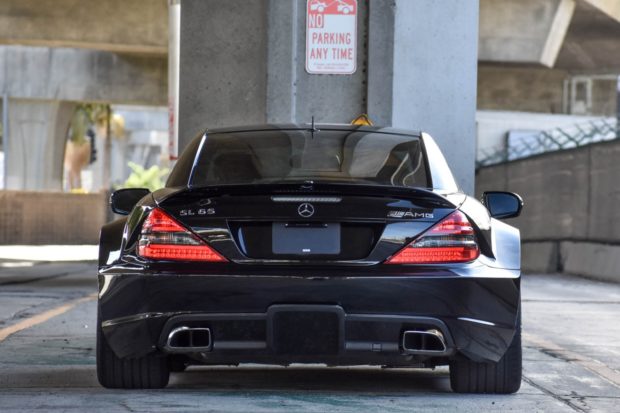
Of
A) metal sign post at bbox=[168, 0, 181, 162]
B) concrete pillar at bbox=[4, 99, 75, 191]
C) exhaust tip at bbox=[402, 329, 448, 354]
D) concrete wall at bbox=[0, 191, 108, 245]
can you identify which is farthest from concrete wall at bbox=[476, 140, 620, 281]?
concrete pillar at bbox=[4, 99, 75, 191]

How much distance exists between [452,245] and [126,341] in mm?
1528

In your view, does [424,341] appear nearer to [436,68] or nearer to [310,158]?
[310,158]

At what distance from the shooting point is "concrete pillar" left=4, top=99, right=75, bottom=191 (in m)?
50.1

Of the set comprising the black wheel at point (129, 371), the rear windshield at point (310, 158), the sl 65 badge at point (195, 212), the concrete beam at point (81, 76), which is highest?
the concrete beam at point (81, 76)

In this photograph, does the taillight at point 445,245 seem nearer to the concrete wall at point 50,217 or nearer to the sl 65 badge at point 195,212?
the sl 65 badge at point 195,212

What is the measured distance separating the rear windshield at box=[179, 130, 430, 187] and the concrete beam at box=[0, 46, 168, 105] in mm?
34001

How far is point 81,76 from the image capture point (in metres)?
44.2

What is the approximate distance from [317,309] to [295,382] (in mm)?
1273

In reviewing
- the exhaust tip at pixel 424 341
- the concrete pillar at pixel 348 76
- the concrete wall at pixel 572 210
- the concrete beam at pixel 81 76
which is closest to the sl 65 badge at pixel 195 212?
the exhaust tip at pixel 424 341

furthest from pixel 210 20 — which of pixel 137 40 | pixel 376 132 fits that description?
pixel 137 40

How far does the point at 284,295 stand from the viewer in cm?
628

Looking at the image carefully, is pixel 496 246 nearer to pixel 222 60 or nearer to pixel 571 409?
pixel 571 409

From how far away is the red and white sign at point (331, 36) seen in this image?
13.8 metres

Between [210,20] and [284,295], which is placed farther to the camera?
[210,20]
